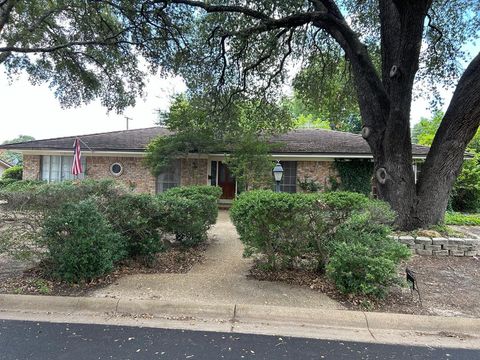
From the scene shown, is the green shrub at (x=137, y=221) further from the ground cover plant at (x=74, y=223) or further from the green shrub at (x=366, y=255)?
the green shrub at (x=366, y=255)

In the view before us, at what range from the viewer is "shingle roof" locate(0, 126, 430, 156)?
14.9m

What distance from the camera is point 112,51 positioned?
1281 centimetres

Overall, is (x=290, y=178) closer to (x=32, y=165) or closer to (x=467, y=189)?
(x=467, y=189)

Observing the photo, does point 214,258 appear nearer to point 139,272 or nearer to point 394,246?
point 139,272

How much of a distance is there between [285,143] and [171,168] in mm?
5455

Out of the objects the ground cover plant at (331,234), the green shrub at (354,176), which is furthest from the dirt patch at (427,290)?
the green shrub at (354,176)

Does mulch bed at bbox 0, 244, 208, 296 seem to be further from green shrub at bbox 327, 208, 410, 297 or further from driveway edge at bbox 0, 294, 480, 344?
green shrub at bbox 327, 208, 410, 297

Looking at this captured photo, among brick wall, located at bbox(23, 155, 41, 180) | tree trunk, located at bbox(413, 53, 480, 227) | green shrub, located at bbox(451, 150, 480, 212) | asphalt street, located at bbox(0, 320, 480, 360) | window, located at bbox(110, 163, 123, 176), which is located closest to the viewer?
asphalt street, located at bbox(0, 320, 480, 360)

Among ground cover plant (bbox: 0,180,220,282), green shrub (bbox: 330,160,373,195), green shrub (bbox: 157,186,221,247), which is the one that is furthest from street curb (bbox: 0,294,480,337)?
green shrub (bbox: 330,160,373,195)

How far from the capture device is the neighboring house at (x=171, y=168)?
15156 mm

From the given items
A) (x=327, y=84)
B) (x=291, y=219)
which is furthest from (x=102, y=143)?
(x=291, y=219)

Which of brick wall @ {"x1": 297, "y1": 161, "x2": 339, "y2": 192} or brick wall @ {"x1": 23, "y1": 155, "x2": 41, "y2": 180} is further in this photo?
brick wall @ {"x1": 23, "y1": 155, "x2": 41, "y2": 180}

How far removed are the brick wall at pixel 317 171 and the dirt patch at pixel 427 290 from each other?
27.6 feet

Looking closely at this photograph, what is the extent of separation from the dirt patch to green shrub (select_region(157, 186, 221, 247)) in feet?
5.14
